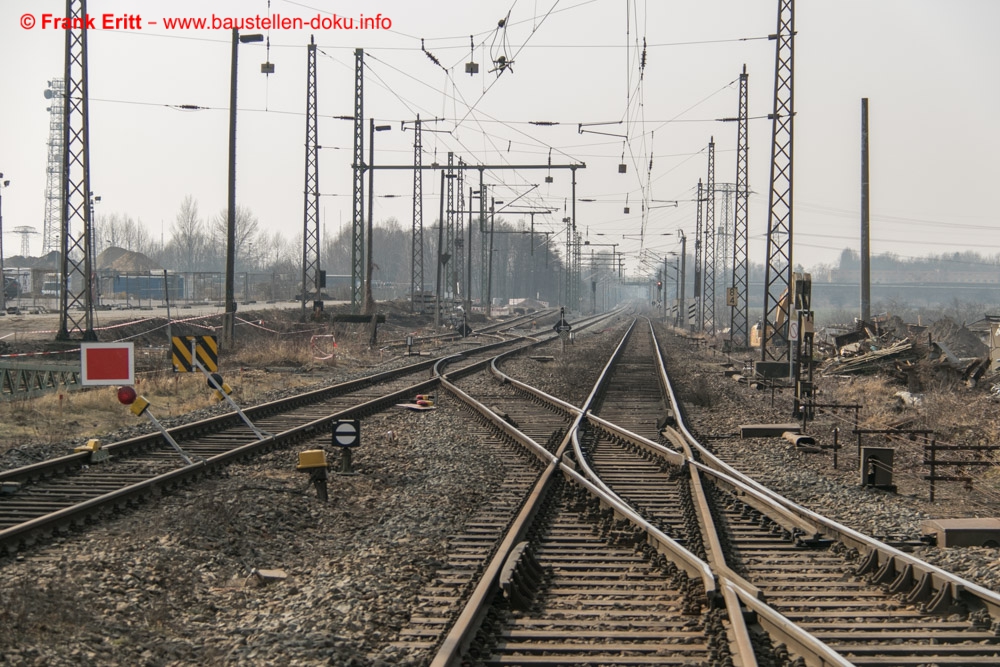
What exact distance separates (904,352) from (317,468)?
19835 mm

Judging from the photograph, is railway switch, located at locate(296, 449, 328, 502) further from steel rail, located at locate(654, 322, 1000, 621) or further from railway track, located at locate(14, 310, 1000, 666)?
steel rail, located at locate(654, 322, 1000, 621)

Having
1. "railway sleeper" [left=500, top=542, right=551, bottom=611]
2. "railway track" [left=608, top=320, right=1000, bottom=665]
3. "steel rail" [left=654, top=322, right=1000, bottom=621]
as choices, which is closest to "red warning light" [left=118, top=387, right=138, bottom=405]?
"railway sleeper" [left=500, top=542, right=551, bottom=611]

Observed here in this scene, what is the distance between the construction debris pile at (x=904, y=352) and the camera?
2423 centimetres

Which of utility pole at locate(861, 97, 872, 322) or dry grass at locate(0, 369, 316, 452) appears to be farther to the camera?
utility pole at locate(861, 97, 872, 322)

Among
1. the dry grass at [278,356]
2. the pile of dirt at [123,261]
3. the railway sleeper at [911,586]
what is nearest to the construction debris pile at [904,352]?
the dry grass at [278,356]

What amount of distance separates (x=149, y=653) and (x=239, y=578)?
5.73ft

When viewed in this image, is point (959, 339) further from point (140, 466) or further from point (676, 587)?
point (676, 587)

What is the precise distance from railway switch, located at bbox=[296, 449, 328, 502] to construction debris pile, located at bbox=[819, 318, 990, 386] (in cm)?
1746

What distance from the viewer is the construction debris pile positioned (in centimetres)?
2423

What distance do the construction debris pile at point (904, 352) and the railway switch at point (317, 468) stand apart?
17456mm

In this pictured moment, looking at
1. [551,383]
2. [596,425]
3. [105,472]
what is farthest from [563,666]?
[551,383]

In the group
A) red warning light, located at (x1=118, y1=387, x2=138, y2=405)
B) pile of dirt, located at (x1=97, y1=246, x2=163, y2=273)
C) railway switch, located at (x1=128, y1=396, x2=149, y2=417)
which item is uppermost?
pile of dirt, located at (x1=97, y1=246, x2=163, y2=273)

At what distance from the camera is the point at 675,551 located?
25.0 ft

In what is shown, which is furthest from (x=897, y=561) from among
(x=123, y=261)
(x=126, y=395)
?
(x=123, y=261)
